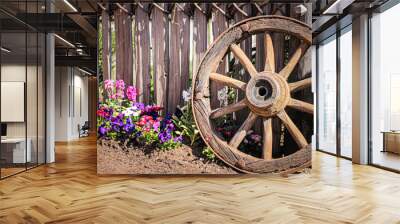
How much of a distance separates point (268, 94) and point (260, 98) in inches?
5.2

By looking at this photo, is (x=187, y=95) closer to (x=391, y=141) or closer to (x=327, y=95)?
(x=391, y=141)

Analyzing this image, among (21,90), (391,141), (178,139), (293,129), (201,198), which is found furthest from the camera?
(391,141)

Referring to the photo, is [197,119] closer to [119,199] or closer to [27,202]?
[119,199]

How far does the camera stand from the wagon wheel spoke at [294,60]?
4938 mm

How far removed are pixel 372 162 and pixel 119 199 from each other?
14.8 ft

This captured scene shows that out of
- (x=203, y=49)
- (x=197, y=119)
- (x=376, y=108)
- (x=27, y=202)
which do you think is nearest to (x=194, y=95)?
(x=197, y=119)

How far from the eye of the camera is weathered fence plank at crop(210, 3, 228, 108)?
16.4 ft

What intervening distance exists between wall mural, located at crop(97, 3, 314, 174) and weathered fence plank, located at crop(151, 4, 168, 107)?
14 mm

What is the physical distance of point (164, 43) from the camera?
5.12 meters

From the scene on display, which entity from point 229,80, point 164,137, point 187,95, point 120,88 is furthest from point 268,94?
point 120,88

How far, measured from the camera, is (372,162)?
6.30m

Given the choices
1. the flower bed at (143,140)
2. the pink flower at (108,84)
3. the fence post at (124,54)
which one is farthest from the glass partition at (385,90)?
the pink flower at (108,84)

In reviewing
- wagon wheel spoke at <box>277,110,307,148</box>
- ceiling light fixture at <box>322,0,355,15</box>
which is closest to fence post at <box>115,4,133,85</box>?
wagon wheel spoke at <box>277,110,307,148</box>

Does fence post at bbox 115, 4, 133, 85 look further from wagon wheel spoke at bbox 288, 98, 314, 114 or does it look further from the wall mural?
wagon wheel spoke at bbox 288, 98, 314, 114
